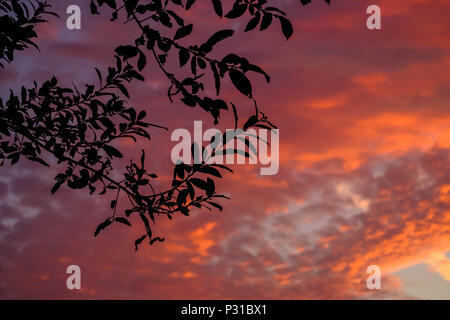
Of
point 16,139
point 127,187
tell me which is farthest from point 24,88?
point 127,187

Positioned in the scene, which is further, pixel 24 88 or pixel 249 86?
pixel 24 88

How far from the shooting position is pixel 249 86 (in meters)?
3.11

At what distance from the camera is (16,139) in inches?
218
